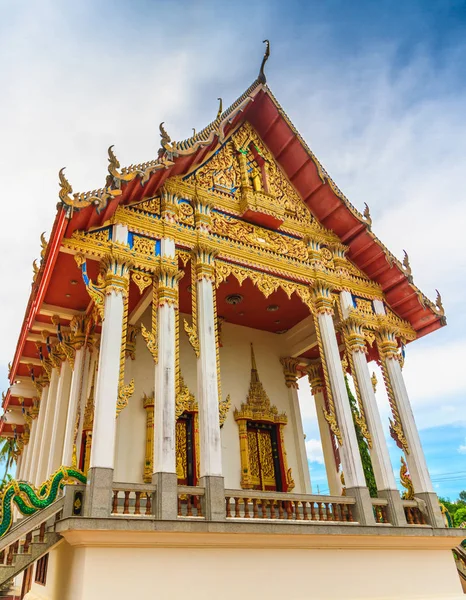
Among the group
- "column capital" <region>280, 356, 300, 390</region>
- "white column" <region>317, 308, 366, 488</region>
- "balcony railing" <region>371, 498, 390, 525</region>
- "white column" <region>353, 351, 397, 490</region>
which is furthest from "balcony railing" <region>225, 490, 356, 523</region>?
"column capital" <region>280, 356, 300, 390</region>

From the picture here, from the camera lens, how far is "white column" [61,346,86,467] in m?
8.66

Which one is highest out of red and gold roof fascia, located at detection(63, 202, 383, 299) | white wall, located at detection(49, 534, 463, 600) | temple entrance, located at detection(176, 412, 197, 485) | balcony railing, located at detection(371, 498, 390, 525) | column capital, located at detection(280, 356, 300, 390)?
red and gold roof fascia, located at detection(63, 202, 383, 299)

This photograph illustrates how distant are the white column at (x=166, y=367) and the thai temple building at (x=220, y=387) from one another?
0.03 m

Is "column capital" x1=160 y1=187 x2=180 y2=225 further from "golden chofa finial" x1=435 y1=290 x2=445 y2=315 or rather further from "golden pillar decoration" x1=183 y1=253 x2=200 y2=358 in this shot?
"golden chofa finial" x1=435 y1=290 x2=445 y2=315

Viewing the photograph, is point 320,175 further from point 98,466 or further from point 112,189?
point 98,466

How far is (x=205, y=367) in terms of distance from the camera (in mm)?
7277

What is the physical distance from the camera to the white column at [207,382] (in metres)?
6.67

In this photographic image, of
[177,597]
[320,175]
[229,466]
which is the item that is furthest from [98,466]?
[320,175]

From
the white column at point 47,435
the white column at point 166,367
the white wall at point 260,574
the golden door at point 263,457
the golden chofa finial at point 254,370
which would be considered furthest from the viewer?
the golden chofa finial at point 254,370

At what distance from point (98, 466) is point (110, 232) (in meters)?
3.57

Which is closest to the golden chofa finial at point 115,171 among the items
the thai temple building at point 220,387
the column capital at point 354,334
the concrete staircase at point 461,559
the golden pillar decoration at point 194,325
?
the thai temple building at point 220,387

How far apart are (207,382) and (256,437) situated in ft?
13.5

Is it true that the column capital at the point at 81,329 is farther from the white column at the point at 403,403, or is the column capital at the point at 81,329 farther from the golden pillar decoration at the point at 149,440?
the white column at the point at 403,403

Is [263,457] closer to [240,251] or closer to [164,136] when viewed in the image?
[240,251]
